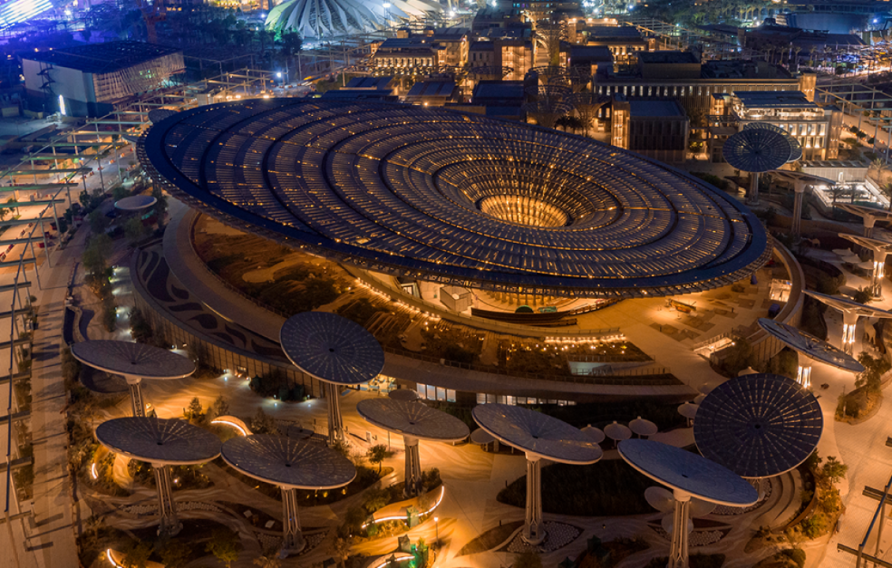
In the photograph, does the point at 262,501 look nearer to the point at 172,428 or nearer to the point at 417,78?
the point at 172,428

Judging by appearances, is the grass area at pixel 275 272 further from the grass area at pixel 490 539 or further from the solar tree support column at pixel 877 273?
the solar tree support column at pixel 877 273

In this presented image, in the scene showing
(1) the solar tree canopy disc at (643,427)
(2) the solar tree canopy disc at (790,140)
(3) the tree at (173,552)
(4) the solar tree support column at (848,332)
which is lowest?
(3) the tree at (173,552)

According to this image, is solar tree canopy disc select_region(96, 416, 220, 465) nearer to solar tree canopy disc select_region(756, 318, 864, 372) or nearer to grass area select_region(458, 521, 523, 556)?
grass area select_region(458, 521, 523, 556)

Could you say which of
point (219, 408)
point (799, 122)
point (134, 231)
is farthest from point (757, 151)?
point (134, 231)

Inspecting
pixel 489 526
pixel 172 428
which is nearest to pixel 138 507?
pixel 172 428

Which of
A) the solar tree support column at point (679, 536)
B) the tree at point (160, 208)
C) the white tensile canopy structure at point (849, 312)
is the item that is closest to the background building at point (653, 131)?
the white tensile canopy structure at point (849, 312)

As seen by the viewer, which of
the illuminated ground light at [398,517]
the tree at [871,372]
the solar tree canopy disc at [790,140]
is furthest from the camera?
the solar tree canopy disc at [790,140]

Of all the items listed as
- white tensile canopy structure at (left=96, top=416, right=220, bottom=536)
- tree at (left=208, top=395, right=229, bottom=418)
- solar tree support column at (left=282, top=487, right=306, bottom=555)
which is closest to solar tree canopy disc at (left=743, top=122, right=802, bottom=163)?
tree at (left=208, top=395, right=229, bottom=418)
